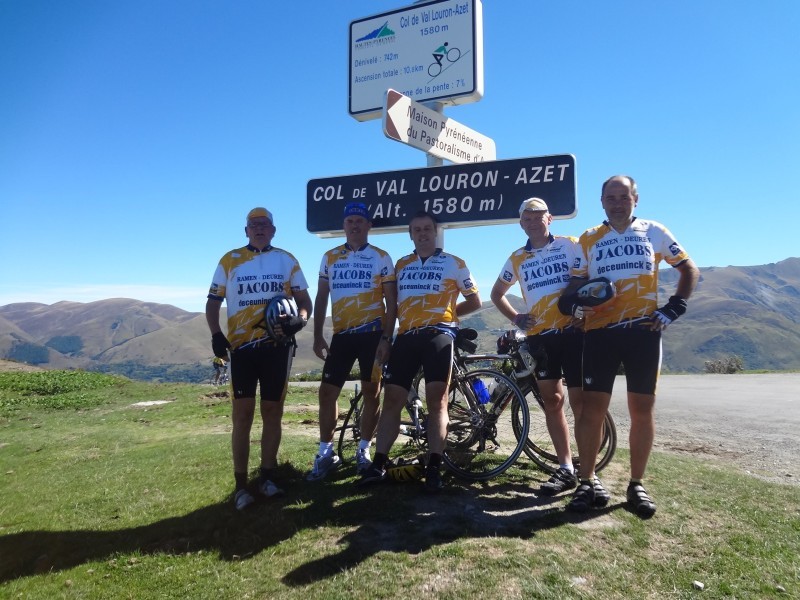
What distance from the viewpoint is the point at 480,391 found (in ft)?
17.1

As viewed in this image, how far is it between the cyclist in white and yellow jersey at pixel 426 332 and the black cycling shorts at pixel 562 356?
752 millimetres

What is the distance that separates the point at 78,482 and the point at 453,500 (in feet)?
14.0

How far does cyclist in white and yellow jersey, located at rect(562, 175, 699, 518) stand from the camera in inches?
163

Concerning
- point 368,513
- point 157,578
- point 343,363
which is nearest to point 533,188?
point 343,363

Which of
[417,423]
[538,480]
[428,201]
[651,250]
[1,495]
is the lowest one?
[1,495]

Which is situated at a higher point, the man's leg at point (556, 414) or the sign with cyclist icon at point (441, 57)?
the sign with cyclist icon at point (441, 57)

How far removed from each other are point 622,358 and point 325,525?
8.74 ft

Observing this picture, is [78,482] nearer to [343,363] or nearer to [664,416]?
[343,363]

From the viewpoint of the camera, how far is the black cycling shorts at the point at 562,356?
4598mm

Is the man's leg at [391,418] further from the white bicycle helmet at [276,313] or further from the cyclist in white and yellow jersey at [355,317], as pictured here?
the white bicycle helmet at [276,313]

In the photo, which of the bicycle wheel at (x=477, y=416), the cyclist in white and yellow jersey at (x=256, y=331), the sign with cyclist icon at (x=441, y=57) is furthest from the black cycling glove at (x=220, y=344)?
the sign with cyclist icon at (x=441, y=57)

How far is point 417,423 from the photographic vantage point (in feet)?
17.6

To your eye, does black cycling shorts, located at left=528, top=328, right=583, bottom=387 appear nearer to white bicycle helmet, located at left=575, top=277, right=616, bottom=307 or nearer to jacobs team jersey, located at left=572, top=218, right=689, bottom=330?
jacobs team jersey, located at left=572, top=218, right=689, bottom=330

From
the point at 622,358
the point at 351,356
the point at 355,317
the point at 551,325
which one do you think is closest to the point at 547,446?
the point at 551,325
